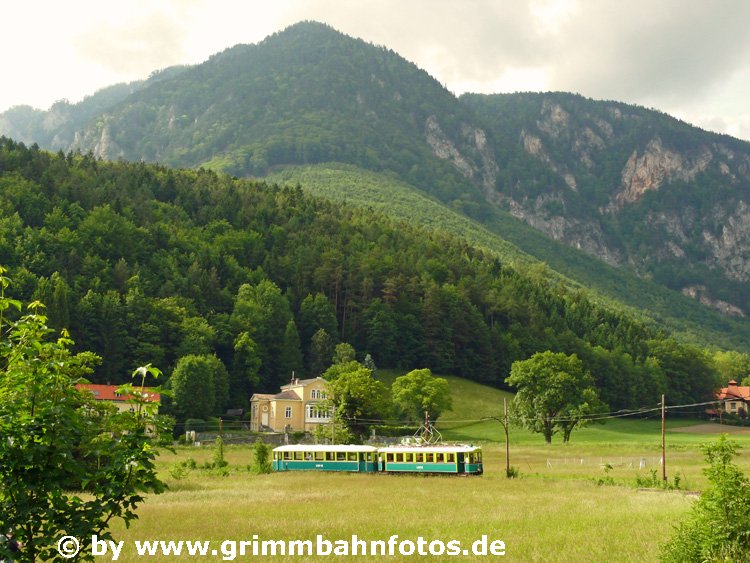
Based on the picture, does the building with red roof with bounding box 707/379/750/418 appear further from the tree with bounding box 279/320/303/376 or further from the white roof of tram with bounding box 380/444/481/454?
the white roof of tram with bounding box 380/444/481/454

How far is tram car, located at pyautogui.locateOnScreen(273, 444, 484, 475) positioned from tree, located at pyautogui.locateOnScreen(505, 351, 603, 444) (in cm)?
3310

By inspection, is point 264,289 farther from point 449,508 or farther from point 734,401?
point 734,401

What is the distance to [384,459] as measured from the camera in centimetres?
5881

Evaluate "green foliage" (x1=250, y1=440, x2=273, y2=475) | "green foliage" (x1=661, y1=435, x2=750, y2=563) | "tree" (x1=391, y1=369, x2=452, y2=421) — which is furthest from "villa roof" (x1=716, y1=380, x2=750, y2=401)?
"green foliage" (x1=661, y1=435, x2=750, y2=563)

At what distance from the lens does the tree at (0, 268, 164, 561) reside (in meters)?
9.01

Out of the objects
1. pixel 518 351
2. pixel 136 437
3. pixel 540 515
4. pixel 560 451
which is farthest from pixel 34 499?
pixel 518 351

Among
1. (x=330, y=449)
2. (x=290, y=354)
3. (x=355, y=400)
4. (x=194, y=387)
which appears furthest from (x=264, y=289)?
(x=330, y=449)

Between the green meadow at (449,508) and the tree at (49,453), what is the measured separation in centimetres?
1146

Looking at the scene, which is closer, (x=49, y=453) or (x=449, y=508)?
(x=49, y=453)

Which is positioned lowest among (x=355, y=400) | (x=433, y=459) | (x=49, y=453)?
(x=433, y=459)

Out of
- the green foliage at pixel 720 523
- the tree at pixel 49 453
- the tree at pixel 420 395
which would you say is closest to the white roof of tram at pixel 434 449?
the tree at pixel 420 395

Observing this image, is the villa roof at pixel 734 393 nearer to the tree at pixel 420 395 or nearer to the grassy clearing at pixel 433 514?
the tree at pixel 420 395

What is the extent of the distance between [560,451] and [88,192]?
101180 mm

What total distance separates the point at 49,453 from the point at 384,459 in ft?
169
